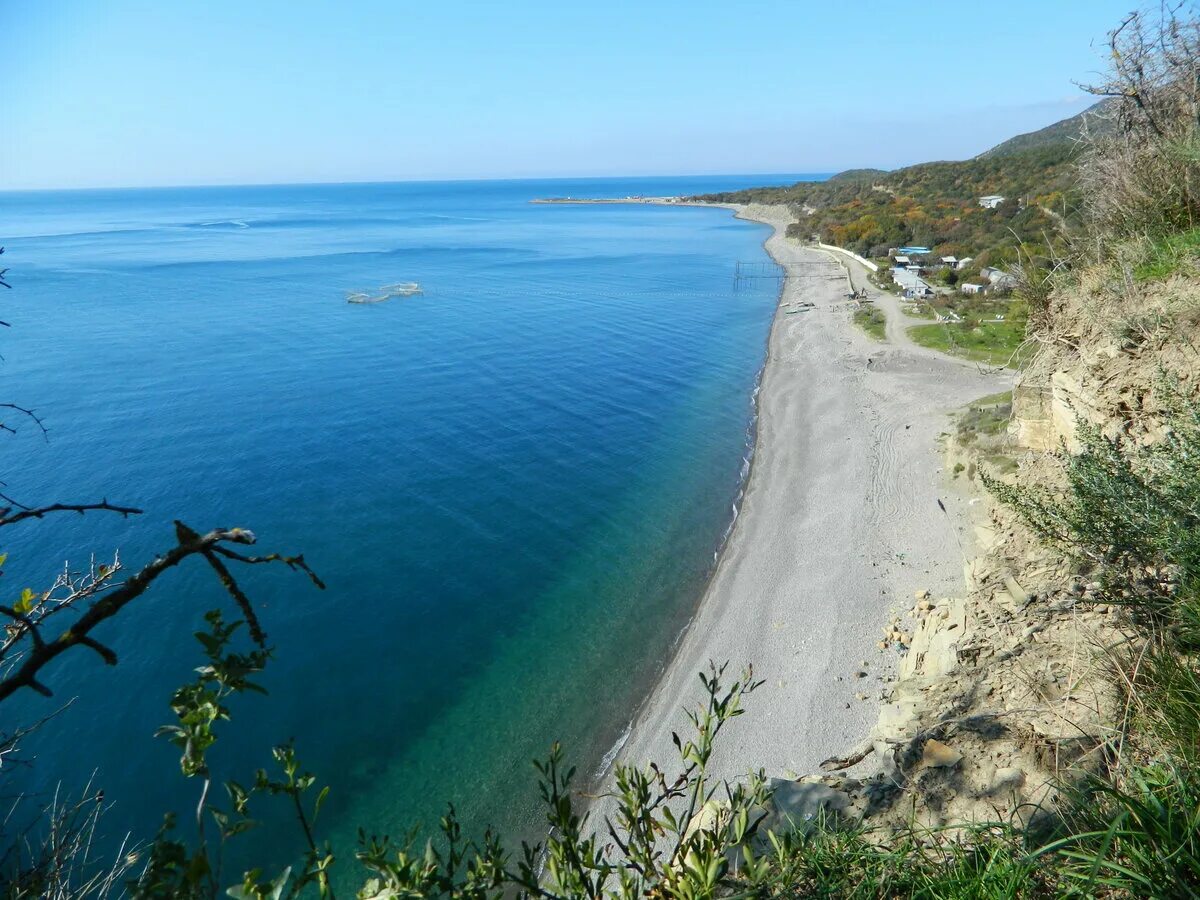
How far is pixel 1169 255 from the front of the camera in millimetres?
9266

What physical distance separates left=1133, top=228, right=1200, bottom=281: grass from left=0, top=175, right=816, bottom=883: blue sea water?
11.1 meters

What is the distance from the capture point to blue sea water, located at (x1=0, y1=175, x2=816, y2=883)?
14242 millimetres

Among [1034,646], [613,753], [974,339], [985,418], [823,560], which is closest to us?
[1034,646]

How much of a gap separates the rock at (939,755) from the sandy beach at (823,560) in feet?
19.3

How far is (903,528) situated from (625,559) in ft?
25.9

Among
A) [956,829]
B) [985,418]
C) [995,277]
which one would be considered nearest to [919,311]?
[995,277]

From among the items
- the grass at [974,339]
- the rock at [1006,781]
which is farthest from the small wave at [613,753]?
the grass at [974,339]

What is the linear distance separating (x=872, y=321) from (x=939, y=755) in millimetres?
42324

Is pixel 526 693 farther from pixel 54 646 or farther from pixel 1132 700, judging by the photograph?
pixel 54 646

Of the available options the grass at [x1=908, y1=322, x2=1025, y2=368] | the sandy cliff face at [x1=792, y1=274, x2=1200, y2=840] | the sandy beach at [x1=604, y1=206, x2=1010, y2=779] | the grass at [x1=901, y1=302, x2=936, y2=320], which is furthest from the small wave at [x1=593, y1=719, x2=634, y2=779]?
the grass at [x1=901, y1=302, x2=936, y2=320]

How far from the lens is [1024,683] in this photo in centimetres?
686

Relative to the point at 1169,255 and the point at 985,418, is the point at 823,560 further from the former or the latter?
the point at 1169,255

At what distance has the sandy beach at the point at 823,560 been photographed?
13656 millimetres

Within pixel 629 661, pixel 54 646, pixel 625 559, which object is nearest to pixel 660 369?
pixel 625 559
